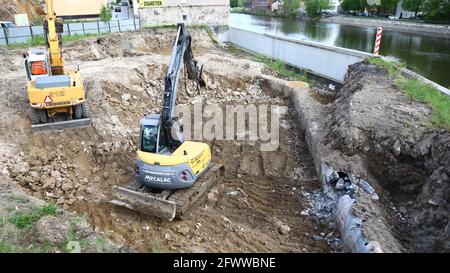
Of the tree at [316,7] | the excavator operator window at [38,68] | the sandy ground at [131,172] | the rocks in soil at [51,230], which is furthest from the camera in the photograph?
the tree at [316,7]

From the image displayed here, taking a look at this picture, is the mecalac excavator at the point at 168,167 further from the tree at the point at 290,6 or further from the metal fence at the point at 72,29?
the tree at the point at 290,6

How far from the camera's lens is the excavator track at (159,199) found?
7695 millimetres

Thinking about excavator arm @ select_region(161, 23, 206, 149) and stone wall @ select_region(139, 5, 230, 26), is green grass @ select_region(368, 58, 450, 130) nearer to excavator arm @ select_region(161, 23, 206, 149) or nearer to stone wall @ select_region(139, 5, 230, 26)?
excavator arm @ select_region(161, 23, 206, 149)

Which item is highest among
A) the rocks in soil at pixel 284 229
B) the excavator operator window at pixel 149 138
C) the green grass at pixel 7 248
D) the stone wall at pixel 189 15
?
the stone wall at pixel 189 15

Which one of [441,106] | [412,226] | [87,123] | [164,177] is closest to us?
Answer: [412,226]

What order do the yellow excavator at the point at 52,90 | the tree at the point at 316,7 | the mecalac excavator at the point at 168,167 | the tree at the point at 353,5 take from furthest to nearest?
the tree at the point at 316,7, the tree at the point at 353,5, the yellow excavator at the point at 52,90, the mecalac excavator at the point at 168,167

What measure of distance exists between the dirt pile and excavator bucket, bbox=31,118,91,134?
732 centimetres

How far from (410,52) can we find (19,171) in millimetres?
30008

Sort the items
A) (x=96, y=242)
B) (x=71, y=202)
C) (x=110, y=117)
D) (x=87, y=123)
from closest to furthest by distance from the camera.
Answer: (x=96, y=242) → (x=71, y=202) → (x=87, y=123) → (x=110, y=117)

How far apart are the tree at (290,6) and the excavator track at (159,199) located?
79.8m

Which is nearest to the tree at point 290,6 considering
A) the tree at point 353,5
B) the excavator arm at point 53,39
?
the tree at point 353,5

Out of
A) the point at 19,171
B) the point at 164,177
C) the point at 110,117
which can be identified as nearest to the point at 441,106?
the point at 164,177

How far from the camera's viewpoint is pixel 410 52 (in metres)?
30.0
